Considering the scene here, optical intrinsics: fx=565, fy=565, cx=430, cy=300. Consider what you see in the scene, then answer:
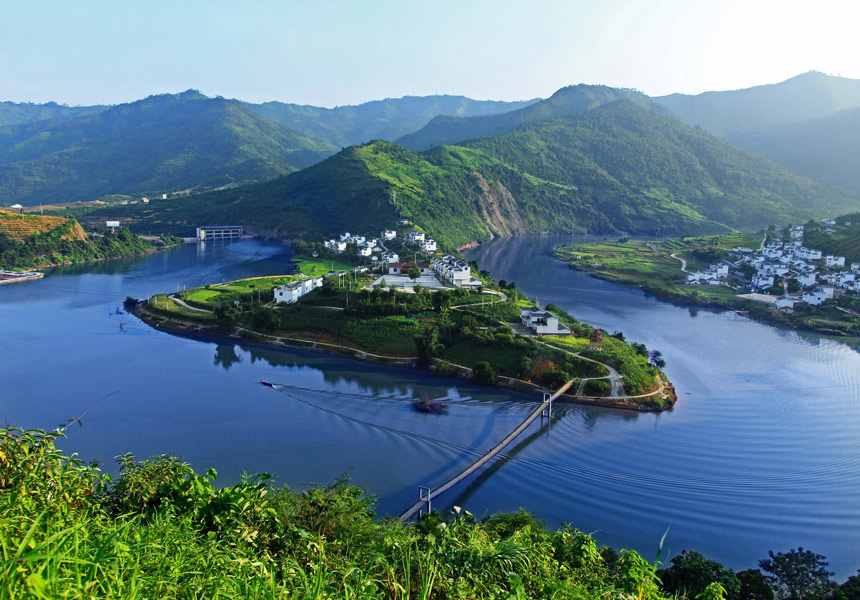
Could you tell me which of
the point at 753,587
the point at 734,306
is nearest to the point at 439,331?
the point at 753,587

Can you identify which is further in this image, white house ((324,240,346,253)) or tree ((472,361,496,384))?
white house ((324,240,346,253))

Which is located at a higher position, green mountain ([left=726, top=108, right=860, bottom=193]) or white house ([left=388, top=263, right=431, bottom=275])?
green mountain ([left=726, top=108, right=860, bottom=193])

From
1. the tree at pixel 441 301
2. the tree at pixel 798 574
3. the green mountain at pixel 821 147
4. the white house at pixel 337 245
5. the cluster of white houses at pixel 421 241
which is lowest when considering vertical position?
the tree at pixel 798 574

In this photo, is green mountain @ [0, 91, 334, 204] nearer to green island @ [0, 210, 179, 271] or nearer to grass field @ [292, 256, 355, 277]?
green island @ [0, 210, 179, 271]

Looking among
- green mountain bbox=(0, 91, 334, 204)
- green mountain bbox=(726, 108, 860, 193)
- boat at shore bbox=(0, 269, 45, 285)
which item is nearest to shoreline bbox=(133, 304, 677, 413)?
boat at shore bbox=(0, 269, 45, 285)

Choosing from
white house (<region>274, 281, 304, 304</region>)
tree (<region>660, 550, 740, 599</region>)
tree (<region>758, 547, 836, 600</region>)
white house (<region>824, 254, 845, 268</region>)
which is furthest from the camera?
white house (<region>824, 254, 845, 268</region>)

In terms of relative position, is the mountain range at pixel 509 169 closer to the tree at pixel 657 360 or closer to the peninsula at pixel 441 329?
the peninsula at pixel 441 329

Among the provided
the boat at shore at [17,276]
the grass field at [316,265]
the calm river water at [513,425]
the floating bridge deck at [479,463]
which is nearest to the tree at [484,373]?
the calm river water at [513,425]
